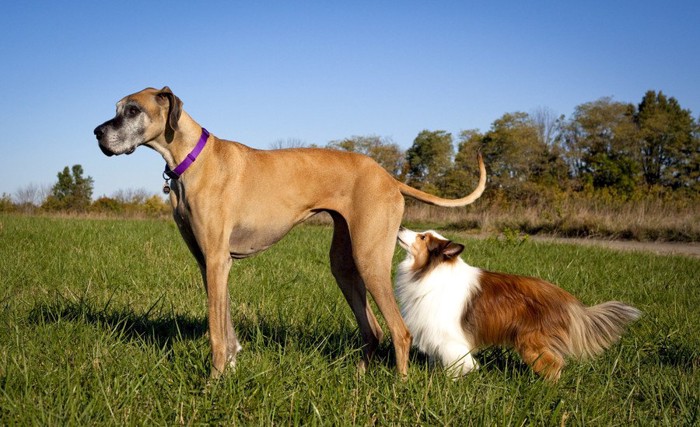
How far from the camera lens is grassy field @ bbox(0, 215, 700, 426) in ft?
9.33

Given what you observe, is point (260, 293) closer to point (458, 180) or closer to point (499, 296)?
point (499, 296)

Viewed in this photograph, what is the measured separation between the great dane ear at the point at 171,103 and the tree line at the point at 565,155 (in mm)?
35729

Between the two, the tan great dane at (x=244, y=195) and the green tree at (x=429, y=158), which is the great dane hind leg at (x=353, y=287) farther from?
the green tree at (x=429, y=158)

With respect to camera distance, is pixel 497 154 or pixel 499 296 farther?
pixel 497 154

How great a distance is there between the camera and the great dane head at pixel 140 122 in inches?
150

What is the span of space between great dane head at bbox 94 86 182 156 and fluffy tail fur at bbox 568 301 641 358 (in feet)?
11.3

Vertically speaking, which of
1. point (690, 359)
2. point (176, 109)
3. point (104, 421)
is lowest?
point (690, 359)

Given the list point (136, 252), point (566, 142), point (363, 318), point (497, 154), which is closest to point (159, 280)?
point (136, 252)

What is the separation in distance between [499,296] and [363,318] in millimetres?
1156

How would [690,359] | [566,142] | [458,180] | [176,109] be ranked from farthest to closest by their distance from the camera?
1. [566,142]
2. [458,180]
3. [690,359]
4. [176,109]

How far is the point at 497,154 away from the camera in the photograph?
142ft

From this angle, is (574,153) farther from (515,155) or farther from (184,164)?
(184,164)

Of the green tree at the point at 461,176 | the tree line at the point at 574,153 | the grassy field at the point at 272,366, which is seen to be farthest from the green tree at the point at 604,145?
the grassy field at the point at 272,366

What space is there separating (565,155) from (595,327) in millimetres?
42833
